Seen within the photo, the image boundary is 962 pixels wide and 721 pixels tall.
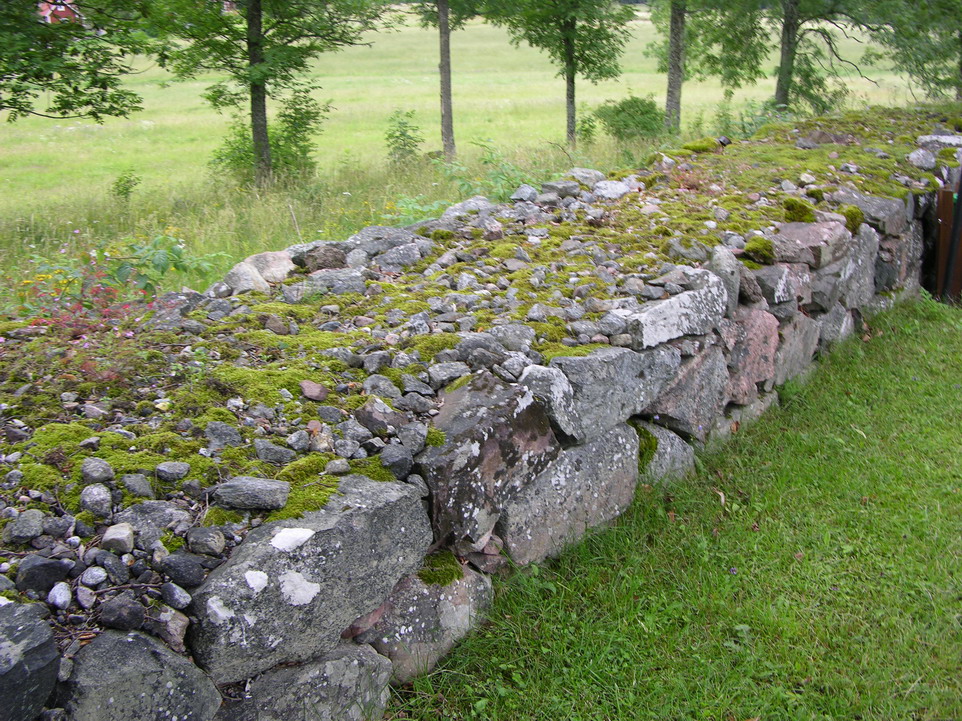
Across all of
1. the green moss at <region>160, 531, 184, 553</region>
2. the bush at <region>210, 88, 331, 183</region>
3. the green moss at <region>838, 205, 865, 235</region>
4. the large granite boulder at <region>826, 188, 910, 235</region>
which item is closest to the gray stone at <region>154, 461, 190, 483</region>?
the green moss at <region>160, 531, 184, 553</region>

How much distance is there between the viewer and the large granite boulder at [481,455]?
3270 mm

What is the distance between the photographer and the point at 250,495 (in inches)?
112

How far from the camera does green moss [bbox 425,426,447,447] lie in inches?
132

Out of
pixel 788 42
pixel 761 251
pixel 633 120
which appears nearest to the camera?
pixel 761 251

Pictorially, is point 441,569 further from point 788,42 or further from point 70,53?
point 788,42

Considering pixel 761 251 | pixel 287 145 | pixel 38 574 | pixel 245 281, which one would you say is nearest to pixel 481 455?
pixel 38 574

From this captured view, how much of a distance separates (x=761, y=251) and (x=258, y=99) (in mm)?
10530

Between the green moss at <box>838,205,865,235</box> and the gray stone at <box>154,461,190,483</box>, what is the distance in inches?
231

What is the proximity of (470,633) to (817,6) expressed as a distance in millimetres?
15877

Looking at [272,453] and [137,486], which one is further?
[272,453]

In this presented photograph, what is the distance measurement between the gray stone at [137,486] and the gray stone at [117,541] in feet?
0.78

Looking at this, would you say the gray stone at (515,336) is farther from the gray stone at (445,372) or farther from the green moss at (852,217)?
the green moss at (852,217)

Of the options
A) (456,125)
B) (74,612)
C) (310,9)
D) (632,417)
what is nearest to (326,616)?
(74,612)

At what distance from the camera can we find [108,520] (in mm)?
2660
